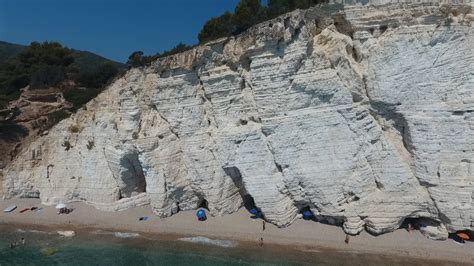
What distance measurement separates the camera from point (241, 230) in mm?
20219

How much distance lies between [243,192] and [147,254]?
6496mm

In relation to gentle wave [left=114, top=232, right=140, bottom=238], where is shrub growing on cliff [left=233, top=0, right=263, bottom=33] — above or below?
above

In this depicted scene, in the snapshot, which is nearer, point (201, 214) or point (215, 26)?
point (201, 214)

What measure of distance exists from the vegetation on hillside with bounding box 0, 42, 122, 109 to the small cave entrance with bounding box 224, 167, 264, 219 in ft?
62.1

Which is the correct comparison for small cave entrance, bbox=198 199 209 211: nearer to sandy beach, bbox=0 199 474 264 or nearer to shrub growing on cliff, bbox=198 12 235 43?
sandy beach, bbox=0 199 474 264

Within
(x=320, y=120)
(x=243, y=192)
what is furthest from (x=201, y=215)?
(x=320, y=120)

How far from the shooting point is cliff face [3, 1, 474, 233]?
16.2 meters

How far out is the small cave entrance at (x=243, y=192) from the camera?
21.0m

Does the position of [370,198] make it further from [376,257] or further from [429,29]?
[429,29]

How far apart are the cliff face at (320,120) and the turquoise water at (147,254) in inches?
88.1

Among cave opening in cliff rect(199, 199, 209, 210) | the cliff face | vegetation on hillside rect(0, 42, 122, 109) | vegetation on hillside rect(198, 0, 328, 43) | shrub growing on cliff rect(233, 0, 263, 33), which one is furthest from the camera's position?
vegetation on hillside rect(0, 42, 122, 109)

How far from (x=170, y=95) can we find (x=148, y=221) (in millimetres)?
7988

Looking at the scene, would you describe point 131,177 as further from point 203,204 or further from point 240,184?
point 240,184

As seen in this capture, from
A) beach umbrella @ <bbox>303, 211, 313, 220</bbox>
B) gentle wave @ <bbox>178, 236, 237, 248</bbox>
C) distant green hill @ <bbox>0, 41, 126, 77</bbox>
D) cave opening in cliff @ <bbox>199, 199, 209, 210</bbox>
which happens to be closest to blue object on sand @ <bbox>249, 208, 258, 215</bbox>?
gentle wave @ <bbox>178, 236, 237, 248</bbox>
